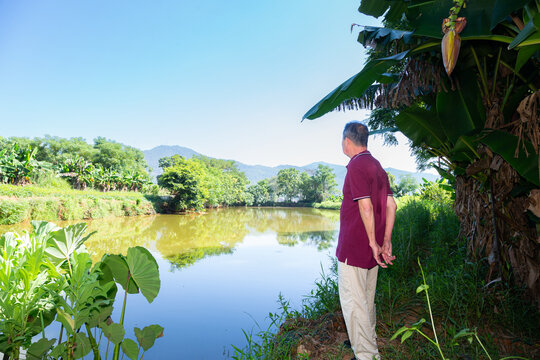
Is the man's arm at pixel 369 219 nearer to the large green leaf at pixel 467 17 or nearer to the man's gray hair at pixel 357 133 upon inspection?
the man's gray hair at pixel 357 133

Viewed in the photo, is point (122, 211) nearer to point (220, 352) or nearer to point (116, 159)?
point (220, 352)

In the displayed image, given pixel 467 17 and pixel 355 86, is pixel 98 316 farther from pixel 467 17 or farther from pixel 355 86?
pixel 467 17

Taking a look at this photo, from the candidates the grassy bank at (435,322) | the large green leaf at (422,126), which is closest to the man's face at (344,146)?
the large green leaf at (422,126)

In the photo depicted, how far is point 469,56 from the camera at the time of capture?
2.43 m

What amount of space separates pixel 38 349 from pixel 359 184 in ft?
6.12

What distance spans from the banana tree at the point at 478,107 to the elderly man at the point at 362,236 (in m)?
0.52

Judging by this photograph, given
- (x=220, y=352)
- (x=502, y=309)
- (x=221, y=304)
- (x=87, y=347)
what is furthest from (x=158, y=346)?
(x=502, y=309)

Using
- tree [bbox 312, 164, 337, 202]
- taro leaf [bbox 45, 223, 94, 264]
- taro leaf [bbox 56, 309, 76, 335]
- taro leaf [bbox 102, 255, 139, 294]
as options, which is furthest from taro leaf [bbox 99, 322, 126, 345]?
tree [bbox 312, 164, 337, 202]

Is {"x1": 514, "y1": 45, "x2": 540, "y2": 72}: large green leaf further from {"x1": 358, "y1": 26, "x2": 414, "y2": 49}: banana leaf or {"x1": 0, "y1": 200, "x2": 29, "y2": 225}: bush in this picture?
{"x1": 0, "y1": 200, "x2": 29, "y2": 225}: bush

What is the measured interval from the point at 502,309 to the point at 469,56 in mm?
2187

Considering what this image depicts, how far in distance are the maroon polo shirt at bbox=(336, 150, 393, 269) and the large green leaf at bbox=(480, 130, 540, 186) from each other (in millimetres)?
951

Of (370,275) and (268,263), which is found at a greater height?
(370,275)

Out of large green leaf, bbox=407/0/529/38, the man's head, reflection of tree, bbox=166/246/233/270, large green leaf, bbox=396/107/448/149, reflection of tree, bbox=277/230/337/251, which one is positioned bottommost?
reflection of tree, bbox=166/246/233/270

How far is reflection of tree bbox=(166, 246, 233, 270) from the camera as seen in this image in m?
5.81
